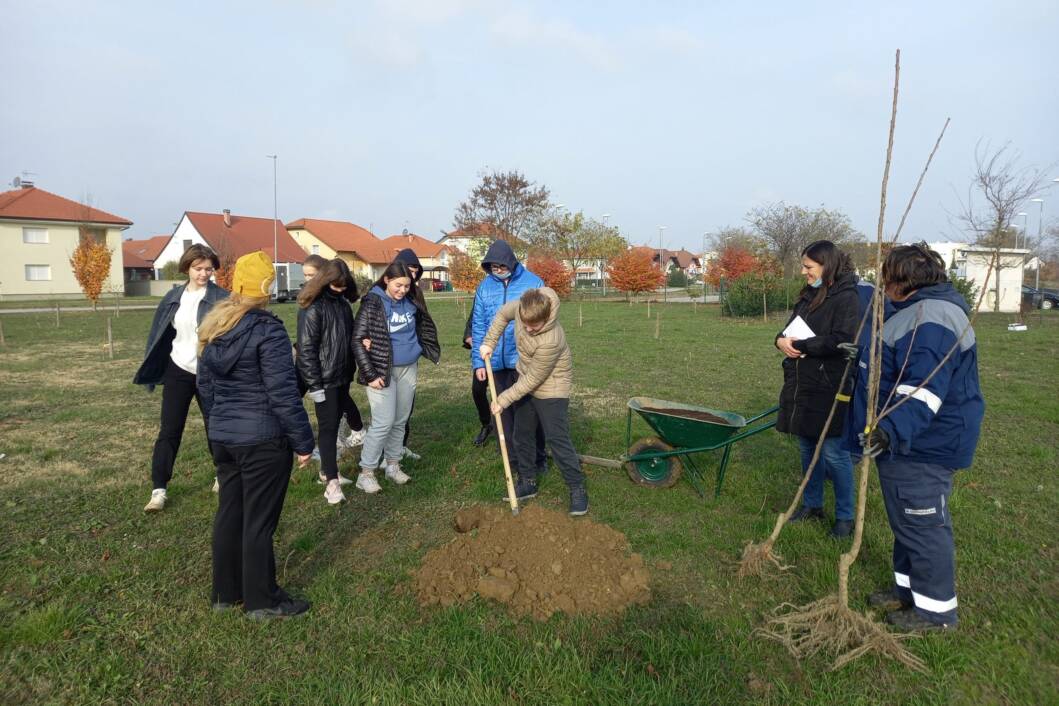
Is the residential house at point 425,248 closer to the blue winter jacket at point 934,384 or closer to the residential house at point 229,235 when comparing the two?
the residential house at point 229,235

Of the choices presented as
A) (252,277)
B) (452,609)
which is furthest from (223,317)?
(452,609)

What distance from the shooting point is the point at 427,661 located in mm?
2816

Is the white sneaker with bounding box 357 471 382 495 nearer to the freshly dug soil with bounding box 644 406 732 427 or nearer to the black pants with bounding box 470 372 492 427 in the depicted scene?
the black pants with bounding box 470 372 492 427

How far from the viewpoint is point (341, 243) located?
62.6 m

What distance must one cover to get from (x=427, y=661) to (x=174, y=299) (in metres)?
3.18

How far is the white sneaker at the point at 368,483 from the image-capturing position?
488 centimetres

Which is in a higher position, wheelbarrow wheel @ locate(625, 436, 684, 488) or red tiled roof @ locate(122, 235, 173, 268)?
red tiled roof @ locate(122, 235, 173, 268)

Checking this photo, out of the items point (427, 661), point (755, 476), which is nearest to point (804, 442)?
point (755, 476)

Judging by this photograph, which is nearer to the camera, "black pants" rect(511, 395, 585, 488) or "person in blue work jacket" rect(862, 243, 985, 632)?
"person in blue work jacket" rect(862, 243, 985, 632)

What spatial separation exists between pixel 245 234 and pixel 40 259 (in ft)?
48.8

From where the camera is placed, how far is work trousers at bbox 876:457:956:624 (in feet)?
9.55

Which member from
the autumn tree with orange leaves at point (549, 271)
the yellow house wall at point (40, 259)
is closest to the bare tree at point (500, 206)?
the autumn tree with orange leaves at point (549, 271)

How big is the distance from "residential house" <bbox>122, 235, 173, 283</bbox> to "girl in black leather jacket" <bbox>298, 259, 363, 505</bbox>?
2123 inches

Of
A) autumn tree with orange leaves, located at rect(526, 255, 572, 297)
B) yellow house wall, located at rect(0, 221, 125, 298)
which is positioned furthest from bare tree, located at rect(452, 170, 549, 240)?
yellow house wall, located at rect(0, 221, 125, 298)
